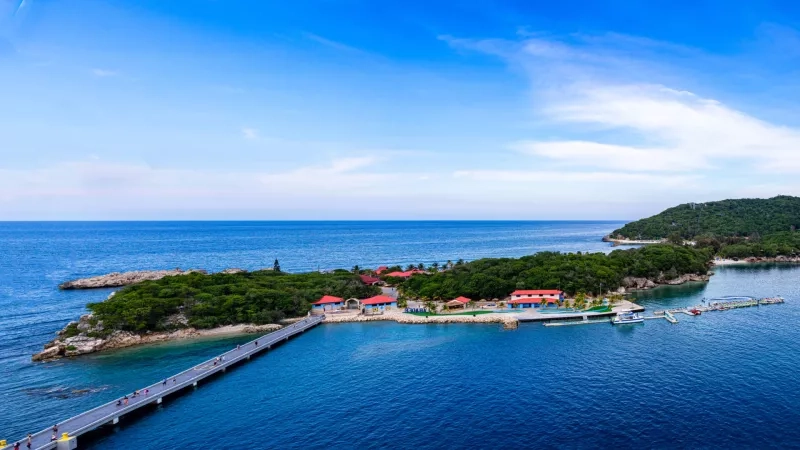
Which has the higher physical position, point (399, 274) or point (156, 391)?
point (399, 274)

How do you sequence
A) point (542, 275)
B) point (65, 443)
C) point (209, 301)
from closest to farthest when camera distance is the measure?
point (65, 443) → point (209, 301) → point (542, 275)

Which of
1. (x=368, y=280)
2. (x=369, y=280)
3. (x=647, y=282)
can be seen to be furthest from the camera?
(x=369, y=280)

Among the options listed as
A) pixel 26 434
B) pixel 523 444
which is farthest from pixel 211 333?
pixel 523 444

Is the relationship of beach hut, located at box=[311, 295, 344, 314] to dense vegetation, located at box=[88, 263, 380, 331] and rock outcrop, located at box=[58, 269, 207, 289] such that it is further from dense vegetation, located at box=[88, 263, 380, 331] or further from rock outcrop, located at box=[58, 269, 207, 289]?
rock outcrop, located at box=[58, 269, 207, 289]

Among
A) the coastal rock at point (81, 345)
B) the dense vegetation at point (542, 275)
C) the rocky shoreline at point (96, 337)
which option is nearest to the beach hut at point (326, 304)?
the rocky shoreline at point (96, 337)

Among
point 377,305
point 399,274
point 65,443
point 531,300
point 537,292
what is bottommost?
point 65,443

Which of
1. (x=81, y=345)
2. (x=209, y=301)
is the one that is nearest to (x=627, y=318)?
(x=209, y=301)

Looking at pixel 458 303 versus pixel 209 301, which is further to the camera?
pixel 458 303

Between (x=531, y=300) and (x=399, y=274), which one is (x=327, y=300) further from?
(x=531, y=300)
